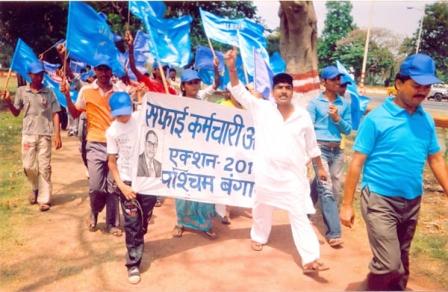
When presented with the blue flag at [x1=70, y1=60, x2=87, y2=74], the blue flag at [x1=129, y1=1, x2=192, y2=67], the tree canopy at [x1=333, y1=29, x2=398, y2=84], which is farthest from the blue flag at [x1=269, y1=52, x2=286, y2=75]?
the tree canopy at [x1=333, y1=29, x2=398, y2=84]

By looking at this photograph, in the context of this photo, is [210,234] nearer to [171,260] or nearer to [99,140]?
[171,260]

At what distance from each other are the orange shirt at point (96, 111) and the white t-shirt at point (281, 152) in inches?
58.9

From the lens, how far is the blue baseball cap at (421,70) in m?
3.01

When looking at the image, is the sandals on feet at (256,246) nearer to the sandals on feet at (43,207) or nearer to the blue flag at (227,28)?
the sandals on feet at (43,207)

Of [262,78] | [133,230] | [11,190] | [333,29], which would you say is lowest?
[11,190]

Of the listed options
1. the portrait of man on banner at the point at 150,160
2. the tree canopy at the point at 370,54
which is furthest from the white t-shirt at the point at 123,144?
the tree canopy at the point at 370,54

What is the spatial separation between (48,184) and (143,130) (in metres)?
2.14

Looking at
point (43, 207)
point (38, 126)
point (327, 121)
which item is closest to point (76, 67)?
point (38, 126)

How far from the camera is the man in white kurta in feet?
13.3

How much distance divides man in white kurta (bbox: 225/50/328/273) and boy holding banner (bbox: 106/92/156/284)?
3.37 feet

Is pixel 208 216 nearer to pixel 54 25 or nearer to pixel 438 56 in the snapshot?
pixel 54 25

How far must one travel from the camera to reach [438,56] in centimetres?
4050

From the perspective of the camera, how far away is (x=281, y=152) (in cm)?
409

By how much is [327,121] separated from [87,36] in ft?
9.50
